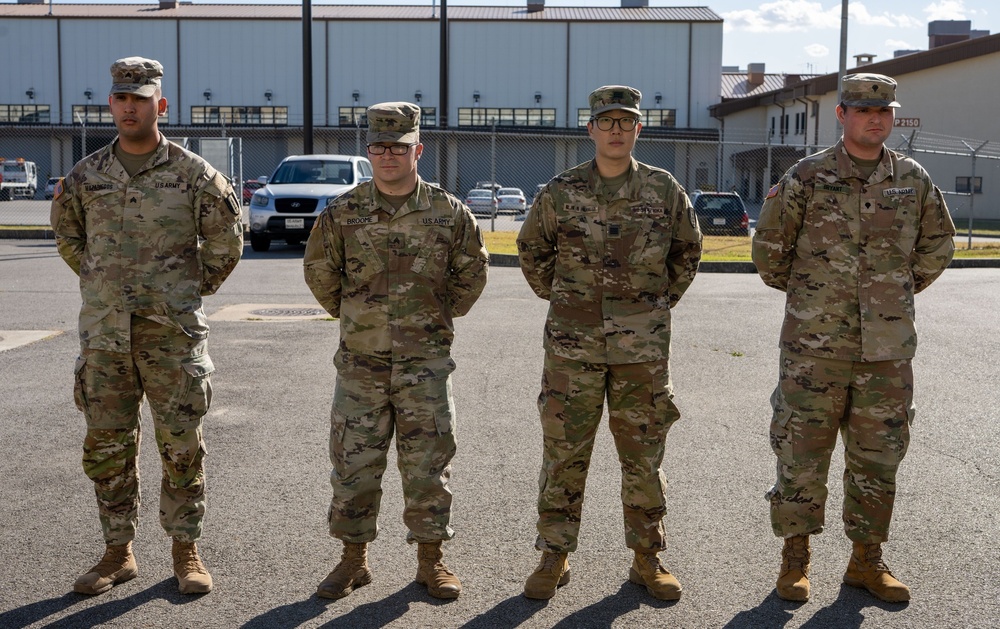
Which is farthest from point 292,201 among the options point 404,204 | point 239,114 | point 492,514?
point 239,114

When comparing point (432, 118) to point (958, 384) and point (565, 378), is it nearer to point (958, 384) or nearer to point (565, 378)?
point (958, 384)

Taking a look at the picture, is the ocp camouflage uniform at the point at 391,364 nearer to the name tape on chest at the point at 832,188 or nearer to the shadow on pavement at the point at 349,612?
the shadow on pavement at the point at 349,612

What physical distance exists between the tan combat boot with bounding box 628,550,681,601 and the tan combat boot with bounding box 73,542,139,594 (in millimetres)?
1984

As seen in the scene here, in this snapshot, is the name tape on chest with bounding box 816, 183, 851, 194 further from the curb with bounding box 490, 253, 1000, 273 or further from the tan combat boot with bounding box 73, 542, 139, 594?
the curb with bounding box 490, 253, 1000, 273

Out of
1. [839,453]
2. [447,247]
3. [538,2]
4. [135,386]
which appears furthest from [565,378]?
[538,2]

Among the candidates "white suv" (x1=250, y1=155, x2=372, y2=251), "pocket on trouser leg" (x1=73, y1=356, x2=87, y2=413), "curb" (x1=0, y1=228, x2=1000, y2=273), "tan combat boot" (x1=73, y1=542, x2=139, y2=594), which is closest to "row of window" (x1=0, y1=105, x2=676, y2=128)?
"white suv" (x1=250, y1=155, x2=372, y2=251)

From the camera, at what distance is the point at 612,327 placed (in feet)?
13.7

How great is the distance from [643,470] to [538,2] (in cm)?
5520

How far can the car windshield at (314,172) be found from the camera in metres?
20.0

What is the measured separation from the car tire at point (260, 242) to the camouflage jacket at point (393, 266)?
1519 centimetres

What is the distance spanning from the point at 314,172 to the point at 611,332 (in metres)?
16.7

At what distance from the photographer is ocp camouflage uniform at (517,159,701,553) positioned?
4195mm

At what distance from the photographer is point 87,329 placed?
13.8ft

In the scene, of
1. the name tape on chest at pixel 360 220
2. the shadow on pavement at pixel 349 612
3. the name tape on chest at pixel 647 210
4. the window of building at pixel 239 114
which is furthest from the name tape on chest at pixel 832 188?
the window of building at pixel 239 114
